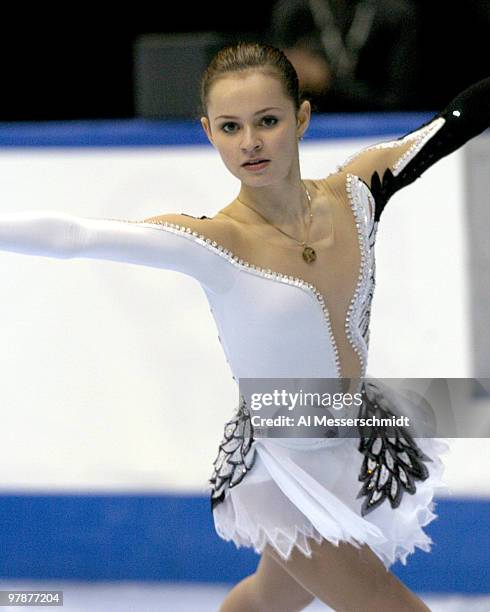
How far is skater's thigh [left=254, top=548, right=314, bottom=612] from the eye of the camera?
7.04ft

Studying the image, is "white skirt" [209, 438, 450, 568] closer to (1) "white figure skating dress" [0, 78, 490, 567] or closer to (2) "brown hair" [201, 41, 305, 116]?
(1) "white figure skating dress" [0, 78, 490, 567]

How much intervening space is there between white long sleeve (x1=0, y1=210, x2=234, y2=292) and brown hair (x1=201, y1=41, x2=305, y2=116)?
0.28m

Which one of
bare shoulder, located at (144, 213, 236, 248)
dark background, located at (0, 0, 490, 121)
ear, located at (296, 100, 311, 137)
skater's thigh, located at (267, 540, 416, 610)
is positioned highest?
dark background, located at (0, 0, 490, 121)

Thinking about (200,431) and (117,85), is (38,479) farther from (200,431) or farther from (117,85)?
(117,85)

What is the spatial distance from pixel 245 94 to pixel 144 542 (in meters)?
1.46

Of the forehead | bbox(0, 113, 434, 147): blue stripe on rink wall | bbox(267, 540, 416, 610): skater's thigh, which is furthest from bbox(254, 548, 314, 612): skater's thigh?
bbox(0, 113, 434, 147): blue stripe on rink wall

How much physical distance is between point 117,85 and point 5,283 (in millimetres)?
1228

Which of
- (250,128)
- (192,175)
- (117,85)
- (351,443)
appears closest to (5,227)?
(250,128)

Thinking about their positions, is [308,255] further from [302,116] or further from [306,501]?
[306,501]

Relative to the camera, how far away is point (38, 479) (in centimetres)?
305

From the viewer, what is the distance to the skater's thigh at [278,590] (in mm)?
2146

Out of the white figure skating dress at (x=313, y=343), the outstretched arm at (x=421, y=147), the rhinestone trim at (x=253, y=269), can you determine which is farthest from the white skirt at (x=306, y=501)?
the outstretched arm at (x=421, y=147)

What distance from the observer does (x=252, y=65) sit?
76.8 inches

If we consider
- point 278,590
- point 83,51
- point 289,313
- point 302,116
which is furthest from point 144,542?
point 83,51
